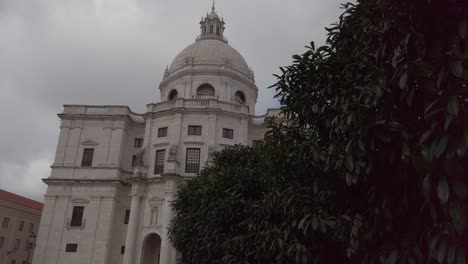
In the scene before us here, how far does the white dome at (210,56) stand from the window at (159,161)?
10.7m

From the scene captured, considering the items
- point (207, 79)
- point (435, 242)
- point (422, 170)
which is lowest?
point (435, 242)

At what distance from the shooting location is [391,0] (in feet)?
17.1

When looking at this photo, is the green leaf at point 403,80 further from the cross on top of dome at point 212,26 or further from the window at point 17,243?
the window at point 17,243

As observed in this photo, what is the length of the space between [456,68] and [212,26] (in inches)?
1733

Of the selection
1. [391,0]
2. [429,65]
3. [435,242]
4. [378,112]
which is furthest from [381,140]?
[391,0]

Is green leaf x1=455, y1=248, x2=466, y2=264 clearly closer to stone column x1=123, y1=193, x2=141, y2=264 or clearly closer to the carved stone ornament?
stone column x1=123, y1=193, x2=141, y2=264

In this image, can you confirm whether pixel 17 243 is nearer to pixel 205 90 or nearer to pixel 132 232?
pixel 132 232

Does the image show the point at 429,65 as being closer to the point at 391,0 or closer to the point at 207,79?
the point at 391,0

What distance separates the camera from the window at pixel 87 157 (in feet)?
114

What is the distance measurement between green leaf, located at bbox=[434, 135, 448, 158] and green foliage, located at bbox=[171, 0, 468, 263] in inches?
0.5

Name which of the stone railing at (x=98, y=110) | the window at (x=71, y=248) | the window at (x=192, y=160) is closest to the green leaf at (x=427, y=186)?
the window at (x=192, y=160)

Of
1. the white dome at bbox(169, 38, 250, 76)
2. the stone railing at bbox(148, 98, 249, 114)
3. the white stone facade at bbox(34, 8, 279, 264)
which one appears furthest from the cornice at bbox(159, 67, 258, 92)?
the stone railing at bbox(148, 98, 249, 114)

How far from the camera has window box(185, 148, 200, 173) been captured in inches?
1256

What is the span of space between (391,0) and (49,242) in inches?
1359
